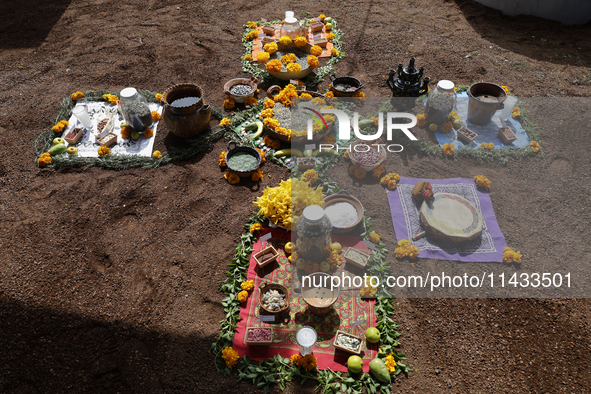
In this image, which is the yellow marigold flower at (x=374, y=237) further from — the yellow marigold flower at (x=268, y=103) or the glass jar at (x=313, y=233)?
the yellow marigold flower at (x=268, y=103)

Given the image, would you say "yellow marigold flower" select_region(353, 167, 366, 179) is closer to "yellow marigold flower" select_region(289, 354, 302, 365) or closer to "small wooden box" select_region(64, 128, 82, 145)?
"yellow marigold flower" select_region(289, 354, 302, 365)

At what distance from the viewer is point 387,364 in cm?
414

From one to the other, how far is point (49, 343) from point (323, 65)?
7.31 metres

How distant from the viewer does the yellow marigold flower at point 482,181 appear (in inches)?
199

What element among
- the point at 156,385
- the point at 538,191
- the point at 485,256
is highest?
the point at 538,191

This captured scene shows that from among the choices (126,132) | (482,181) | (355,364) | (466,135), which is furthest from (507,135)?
(126,132)

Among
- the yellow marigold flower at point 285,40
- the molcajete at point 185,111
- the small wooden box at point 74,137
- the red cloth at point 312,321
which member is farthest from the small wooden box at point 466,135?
the small wooden box at point 74,137

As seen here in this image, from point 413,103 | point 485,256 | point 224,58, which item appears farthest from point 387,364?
point 224,58

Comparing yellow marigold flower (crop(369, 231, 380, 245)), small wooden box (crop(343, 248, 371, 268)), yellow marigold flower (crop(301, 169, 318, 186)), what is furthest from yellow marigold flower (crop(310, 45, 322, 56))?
small wooden box (crop(343, 248, 371, 268))

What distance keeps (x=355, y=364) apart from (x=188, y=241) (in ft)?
9.63

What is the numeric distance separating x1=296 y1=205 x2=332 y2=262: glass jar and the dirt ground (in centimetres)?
92

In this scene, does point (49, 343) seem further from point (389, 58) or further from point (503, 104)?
point (389, 58)

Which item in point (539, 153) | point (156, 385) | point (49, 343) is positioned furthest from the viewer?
point (539, 153)

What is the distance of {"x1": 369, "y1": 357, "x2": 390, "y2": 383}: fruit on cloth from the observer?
3998 mm
